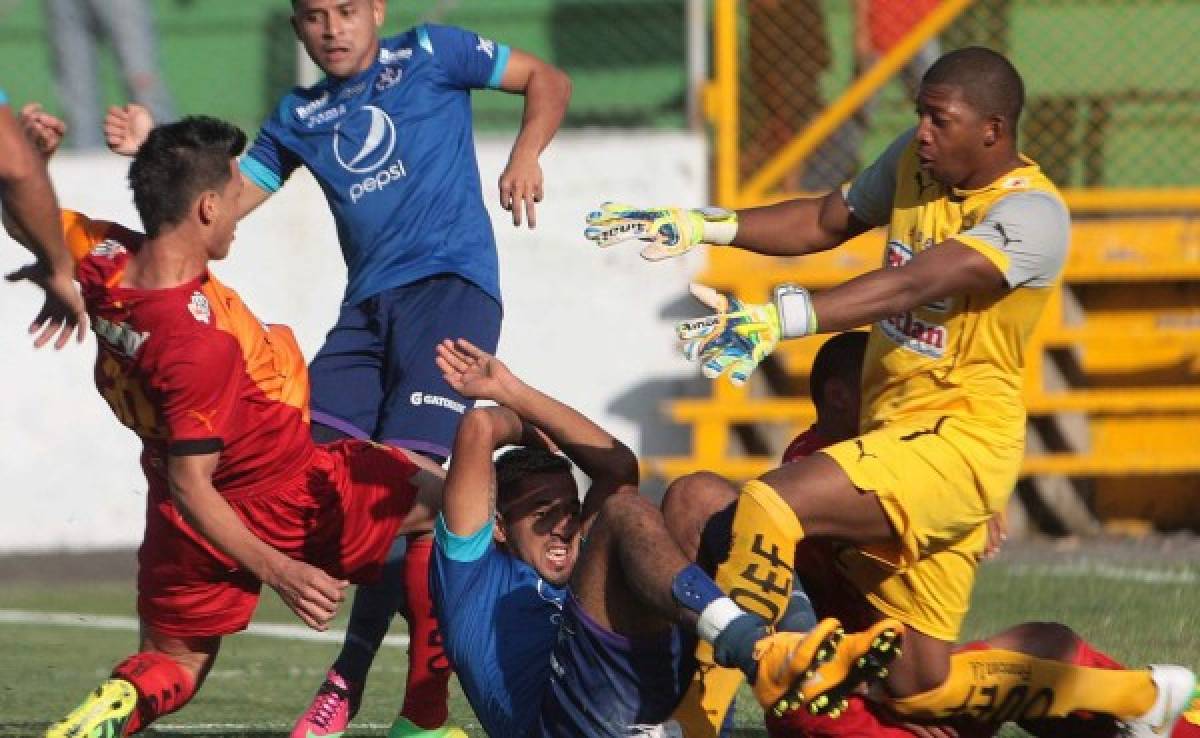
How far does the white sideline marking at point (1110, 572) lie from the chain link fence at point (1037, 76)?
2649mm

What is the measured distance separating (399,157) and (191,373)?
160 cm

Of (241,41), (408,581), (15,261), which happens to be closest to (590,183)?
(241,41)

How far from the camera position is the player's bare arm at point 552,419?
5.72 m

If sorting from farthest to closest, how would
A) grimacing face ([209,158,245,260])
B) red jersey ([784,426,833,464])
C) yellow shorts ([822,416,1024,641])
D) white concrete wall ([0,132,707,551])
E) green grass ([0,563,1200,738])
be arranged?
white concrete wall ([0,132,707,551]) → green grass ([0,563,1200,738]) → red jersey ([784,426,833,464]) → grimacing face ([209,158,245,260]) → yellow shorts ([822,416,1024,641])

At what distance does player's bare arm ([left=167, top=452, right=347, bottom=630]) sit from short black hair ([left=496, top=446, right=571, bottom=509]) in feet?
1.76

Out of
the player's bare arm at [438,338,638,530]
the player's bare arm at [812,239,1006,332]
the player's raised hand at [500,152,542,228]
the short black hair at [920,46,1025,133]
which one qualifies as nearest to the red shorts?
the player's bare arm at [438,338,638,530]

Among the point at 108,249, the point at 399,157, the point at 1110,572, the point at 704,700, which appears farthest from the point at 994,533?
the point at 1110,572

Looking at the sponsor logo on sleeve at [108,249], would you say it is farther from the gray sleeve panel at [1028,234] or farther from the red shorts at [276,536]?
the gray sleeve panel at [1028,234]

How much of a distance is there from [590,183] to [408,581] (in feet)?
→ 20.4

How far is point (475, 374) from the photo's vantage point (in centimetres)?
573

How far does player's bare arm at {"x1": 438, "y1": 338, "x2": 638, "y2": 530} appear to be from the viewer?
5.72 metres

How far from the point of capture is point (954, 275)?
5.49m

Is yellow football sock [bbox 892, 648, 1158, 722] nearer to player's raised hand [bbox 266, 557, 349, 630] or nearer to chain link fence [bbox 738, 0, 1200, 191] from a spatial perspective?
player's raised hand [bbox 266, 557, 349, 630]

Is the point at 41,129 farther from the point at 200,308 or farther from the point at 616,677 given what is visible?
the point at 616,677
